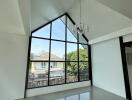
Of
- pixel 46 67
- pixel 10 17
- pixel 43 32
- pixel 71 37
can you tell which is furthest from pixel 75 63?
pixel 10 17

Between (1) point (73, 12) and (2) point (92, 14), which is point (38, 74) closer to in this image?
(1) point (73, 12)

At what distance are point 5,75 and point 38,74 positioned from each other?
1.56 metres

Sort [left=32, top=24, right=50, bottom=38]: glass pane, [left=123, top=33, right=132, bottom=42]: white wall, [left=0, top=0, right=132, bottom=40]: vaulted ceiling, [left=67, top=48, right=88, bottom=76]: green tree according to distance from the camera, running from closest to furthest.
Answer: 1. [left=0, top=0, right=132, bottom=40]: vaulted ceiling
2. [left=123, top=33, right=132, bottom=42]: white wall
3. [left=32, top=24, right=50, bottom=38]: glass pane
4. [left=67, top=48, right=88, bottom=76]: green tree

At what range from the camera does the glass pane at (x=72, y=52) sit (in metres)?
6.39

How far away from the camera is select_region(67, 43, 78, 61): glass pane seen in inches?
252

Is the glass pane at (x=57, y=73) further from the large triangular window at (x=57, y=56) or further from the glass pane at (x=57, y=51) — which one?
the glass pane at (x=57, y=51)

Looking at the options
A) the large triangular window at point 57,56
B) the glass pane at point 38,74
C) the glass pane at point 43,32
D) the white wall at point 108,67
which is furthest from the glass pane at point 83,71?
the glass pane at point 43,32

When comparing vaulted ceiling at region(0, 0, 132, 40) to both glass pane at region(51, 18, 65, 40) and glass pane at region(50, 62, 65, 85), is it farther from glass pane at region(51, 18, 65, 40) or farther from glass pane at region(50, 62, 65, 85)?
glass pane at region(50, 62, 65, 85)

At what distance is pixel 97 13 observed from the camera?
15.7 feet

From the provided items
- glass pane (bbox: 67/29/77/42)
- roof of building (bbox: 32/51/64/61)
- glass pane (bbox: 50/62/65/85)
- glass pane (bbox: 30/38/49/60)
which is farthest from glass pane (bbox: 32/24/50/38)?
glass pane (bbox: 50/62/65/85)

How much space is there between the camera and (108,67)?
18.5 ft

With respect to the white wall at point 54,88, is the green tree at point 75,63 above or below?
above

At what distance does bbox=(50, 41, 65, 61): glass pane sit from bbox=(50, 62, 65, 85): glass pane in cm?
30

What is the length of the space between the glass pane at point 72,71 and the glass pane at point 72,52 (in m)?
0.32
